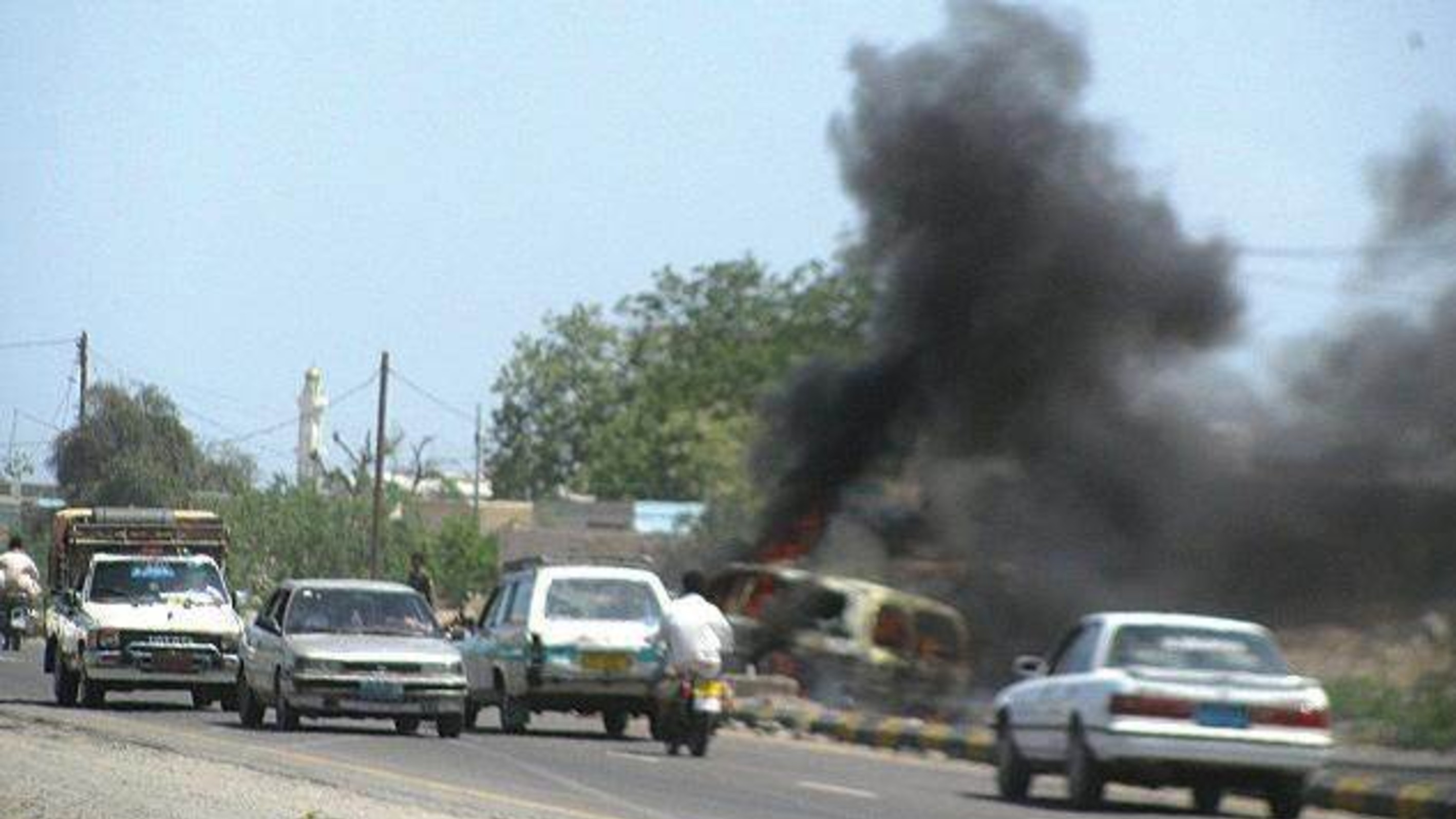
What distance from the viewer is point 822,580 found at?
133 feet

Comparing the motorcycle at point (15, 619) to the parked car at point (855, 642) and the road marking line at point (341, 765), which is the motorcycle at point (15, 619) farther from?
the road marking line at point (341, 765)

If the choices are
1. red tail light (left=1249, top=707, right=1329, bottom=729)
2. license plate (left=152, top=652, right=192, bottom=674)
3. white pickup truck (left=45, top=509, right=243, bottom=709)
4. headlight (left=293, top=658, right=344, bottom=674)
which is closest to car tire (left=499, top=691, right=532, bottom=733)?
headlight (left=293, top=658, right=344, bottom=674)

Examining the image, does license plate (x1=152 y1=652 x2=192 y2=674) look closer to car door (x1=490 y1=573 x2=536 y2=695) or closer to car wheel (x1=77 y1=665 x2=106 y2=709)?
car wheel (x1=77 y1=665 x2=106 y2=709)

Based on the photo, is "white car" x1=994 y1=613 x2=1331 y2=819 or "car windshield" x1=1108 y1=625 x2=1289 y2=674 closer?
"white car" x1=994 y1=613 x2=1331 y2=819

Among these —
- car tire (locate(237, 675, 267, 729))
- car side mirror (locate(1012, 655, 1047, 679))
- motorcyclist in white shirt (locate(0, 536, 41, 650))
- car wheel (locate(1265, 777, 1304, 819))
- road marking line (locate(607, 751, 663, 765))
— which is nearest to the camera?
car wheel (locate(1265, 777, 1304, 819))

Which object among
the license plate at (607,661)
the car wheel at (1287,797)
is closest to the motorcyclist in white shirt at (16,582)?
the license plate at (607,661)

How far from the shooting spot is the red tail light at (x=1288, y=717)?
20.1 meters

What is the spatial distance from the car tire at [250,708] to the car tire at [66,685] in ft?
9.49

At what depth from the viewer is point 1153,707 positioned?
2014 cm

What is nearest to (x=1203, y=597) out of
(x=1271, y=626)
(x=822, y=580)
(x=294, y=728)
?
(x=1271, y=626)

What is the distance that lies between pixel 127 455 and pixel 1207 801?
2672 inches

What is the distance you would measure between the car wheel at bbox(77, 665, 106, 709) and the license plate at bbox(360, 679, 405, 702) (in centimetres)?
473

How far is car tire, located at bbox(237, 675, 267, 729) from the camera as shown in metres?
28.8

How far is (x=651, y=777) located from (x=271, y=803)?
5.01 m
